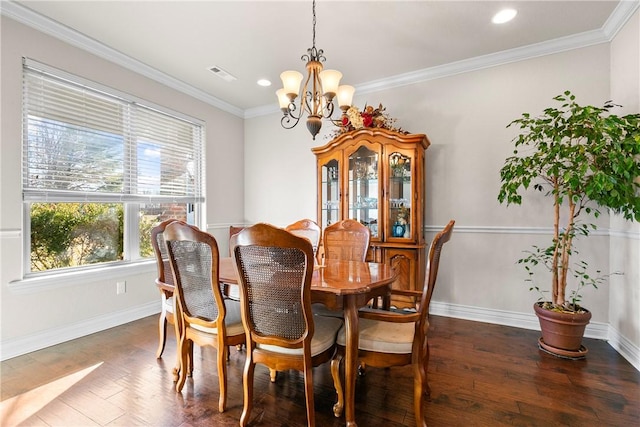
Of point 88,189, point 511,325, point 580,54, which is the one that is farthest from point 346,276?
point 580,54

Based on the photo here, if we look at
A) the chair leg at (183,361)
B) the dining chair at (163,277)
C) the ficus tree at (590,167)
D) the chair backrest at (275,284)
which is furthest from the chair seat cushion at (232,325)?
the ficus tree at (590,167)

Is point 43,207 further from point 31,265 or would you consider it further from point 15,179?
point 31,265

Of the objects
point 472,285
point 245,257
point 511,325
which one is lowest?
point 511,325

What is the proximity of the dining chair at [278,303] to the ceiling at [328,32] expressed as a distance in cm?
196

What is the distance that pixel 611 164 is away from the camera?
216 centimetres

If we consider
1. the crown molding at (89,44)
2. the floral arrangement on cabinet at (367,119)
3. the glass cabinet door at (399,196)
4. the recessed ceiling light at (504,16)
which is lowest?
the glass cabinet door at (399,196)

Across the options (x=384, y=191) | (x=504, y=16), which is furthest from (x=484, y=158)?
(x=504, y=16)

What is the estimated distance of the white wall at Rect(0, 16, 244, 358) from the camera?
2381mm

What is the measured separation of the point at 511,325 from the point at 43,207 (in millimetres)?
4560

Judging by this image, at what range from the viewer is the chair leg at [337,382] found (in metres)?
1.64

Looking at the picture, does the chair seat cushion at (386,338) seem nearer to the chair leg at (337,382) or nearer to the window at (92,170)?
the chair leg at (337,382)

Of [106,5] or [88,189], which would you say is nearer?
[106,5]

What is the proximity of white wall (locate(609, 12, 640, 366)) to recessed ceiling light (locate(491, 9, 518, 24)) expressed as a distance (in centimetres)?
86

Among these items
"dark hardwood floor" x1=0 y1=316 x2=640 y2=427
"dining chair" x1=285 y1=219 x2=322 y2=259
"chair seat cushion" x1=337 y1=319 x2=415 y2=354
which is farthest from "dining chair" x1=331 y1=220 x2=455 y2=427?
"dining chair" x1=285 y1=219 x2=322 y2=259
